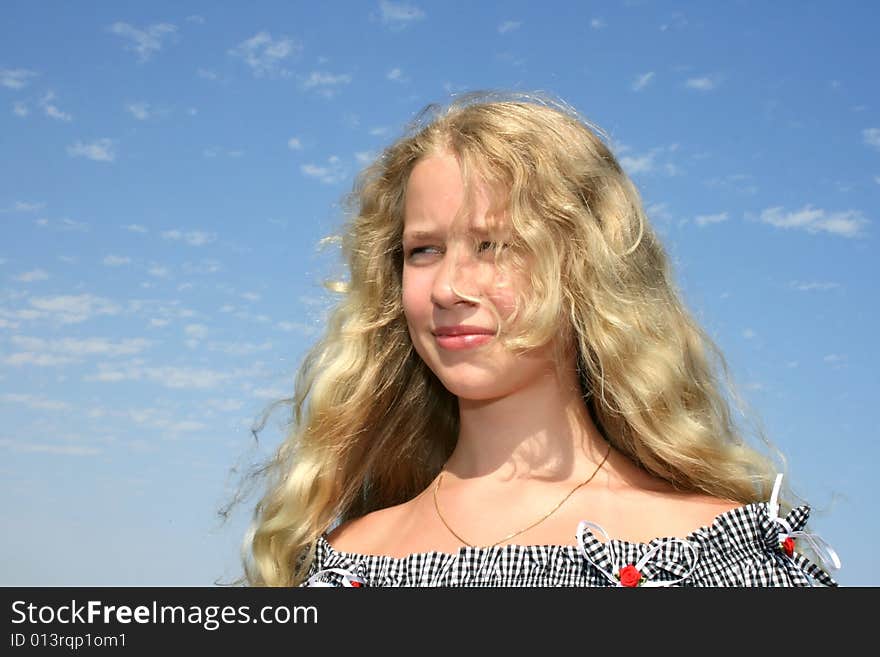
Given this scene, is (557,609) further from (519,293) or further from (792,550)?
(519,293)

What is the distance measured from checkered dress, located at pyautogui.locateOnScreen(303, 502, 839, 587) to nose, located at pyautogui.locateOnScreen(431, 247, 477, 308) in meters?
0.72

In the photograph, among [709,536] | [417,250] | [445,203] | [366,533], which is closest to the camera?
[709,536]

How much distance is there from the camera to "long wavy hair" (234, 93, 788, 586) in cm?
310

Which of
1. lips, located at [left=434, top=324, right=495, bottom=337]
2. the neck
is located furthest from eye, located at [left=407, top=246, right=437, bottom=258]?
the neck

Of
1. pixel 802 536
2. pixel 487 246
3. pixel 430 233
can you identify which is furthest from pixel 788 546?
pixel 430 233

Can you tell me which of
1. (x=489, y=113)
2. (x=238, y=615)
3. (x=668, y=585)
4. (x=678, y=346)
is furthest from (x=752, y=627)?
(x=489, y=113)

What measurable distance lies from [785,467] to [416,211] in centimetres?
140

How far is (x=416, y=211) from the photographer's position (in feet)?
10.5

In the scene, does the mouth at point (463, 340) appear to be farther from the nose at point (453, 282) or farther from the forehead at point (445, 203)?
the forehead at point (445, 203)

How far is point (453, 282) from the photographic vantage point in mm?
3031

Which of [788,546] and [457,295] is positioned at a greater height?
[457,295]

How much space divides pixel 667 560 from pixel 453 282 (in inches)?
38.9

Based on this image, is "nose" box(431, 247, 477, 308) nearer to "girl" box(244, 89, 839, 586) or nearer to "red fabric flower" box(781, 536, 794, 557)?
"girl" box(244, 89, 839, 586)

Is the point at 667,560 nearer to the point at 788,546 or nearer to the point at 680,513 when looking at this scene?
the point at 680,513
